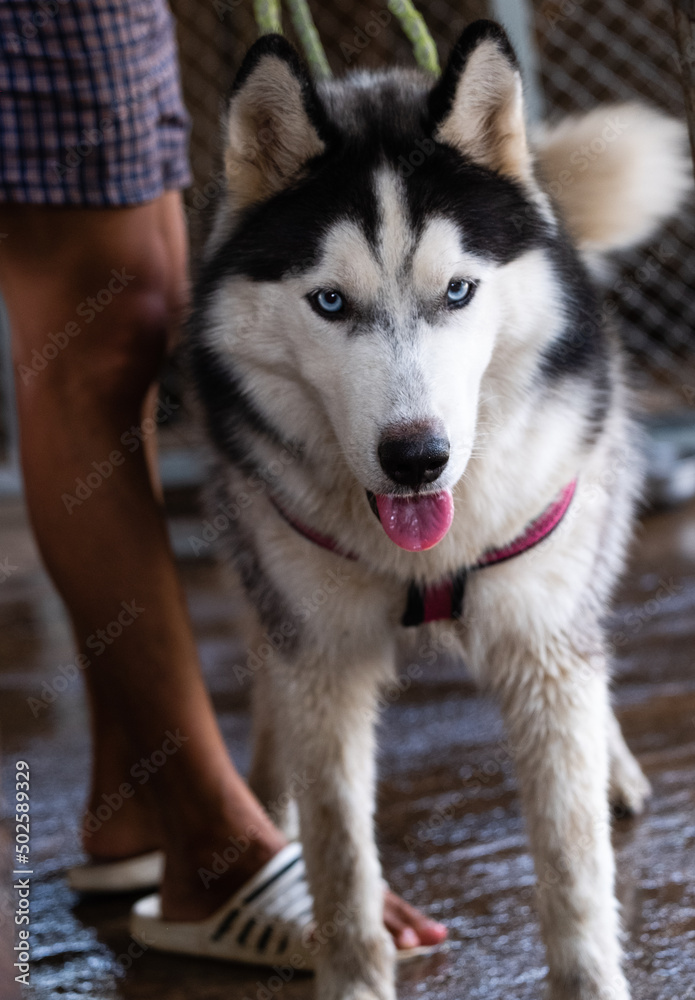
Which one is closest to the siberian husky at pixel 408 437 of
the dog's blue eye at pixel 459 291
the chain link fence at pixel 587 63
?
the dog's blue eye at pixel 459 291

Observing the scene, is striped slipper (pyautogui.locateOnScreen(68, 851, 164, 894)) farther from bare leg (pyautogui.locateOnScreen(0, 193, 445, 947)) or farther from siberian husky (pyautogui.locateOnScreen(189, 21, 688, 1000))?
siberian husky (pyautogui.locateOnScreen(189, 21, 688, 1000))

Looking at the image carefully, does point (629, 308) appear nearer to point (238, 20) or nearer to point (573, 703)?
point (238, 20)

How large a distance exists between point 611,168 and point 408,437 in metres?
0.82

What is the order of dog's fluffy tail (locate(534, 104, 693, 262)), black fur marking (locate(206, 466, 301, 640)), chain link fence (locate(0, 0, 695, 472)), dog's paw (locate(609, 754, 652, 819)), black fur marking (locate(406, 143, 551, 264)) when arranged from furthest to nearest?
chain link fence (locate(0, 0, 695, 472))
dog's paw (locate(609, 754, 652, 819))
dog's fluffy tail (locate(534, 104, 693, 262))
black fur marking (locate(206, 466, 301, 640))
black fur marking (locate(406, 143, 551, 264))

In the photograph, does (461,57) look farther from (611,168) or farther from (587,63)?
(587,63)

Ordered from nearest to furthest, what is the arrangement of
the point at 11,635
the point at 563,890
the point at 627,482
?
the point at 563,890 → the point at 627,482 → the point at 11,635

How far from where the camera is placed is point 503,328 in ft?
4.12

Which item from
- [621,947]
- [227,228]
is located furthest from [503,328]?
[621,947]

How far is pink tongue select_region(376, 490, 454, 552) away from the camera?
3.93ft

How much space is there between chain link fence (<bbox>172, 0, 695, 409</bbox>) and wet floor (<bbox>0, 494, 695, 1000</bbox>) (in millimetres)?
2045

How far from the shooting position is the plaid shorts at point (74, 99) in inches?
53.7

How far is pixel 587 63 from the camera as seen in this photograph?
464cm

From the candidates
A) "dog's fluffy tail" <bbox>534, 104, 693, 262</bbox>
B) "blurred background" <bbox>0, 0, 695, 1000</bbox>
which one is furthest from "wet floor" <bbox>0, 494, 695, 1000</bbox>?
"dog's fluffy tail" <bbox>534, 104, 693, 262</bbox>

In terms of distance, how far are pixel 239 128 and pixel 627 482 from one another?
81cm
